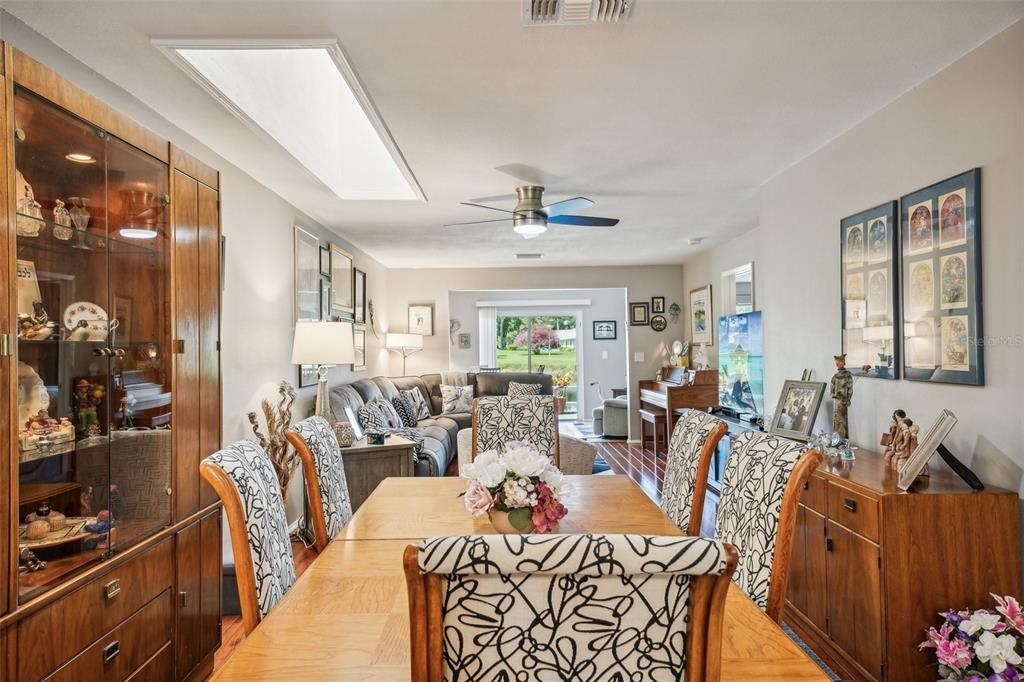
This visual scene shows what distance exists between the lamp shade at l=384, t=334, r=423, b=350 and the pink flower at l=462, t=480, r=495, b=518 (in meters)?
6.12

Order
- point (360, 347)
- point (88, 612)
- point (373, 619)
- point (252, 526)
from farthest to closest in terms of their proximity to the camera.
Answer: point (360, 347)
point (88, 612)
point (252, 526)
point (373, 619)

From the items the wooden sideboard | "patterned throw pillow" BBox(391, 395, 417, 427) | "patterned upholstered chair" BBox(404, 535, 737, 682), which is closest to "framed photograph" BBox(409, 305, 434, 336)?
"patterned throw pillow" BBox(391, 395, 417, 427)

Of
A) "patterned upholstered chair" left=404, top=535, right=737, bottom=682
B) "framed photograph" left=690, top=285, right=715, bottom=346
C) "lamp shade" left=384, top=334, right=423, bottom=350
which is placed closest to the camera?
"patterned upholstered chair" left=404, top=535, right=737, bottom=682

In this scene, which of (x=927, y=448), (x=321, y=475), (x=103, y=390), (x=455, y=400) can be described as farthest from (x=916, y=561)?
(x=455, y=400)

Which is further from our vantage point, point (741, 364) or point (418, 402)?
point (418, 402)

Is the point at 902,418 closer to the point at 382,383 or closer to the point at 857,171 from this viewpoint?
the point at 857,171

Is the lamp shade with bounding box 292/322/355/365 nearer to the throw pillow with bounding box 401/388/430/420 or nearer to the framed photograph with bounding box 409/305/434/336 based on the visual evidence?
the throw pillow with bounding box 401/388/430/420

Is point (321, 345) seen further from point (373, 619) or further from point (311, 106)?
point (373, 619)

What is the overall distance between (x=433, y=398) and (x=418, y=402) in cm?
73

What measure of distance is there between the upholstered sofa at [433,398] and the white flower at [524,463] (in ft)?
10.4

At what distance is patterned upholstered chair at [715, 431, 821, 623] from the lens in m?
1.45

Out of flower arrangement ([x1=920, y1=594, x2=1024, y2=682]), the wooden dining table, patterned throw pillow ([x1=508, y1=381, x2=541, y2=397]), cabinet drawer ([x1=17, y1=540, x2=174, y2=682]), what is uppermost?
the wooden dining table

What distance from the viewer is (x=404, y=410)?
664cm

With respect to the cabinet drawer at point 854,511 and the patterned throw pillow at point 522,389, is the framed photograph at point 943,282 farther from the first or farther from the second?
the patterned throw pillow at point 522,389
